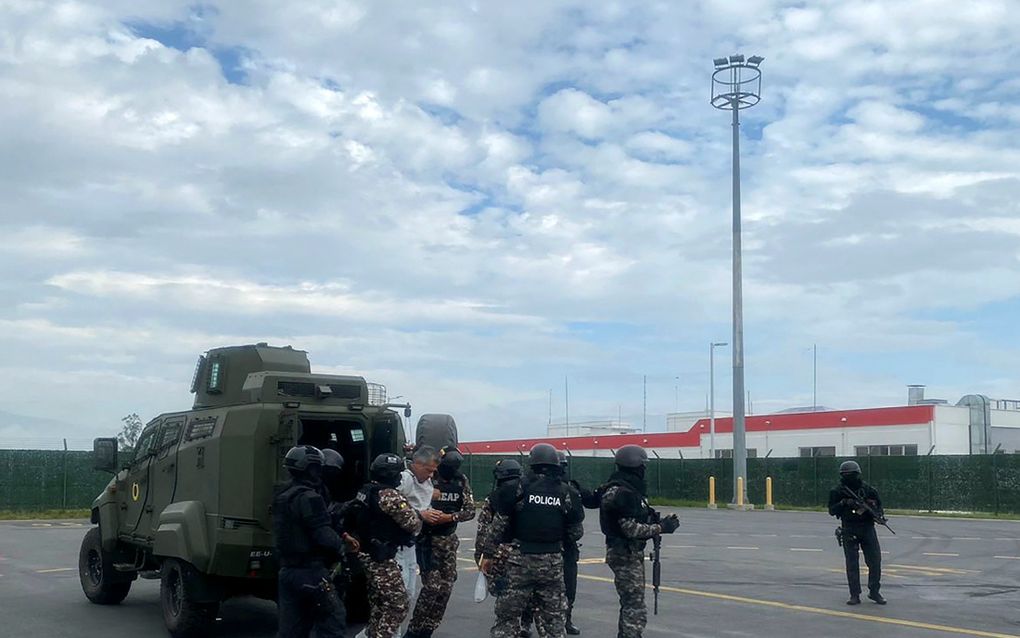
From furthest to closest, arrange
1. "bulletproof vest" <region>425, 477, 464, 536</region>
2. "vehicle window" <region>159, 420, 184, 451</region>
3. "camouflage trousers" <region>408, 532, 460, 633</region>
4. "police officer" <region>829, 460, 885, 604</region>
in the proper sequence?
"police officer" <region>829, 460, 885, 604</region>
"vehicle window" <region>159, 420, 184, 451</region>
"bulletproof vest" <region>425, 477, 464, 536</region>
"camouflage trousers" <region>408, 532, 460, 633</region>

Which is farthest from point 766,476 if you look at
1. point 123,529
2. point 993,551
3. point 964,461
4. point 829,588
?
point 123,529

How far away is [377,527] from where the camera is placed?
8.42 meters

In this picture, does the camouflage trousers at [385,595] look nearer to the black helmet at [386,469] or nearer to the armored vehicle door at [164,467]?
the black helmet at [386,469]

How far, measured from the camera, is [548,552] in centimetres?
838

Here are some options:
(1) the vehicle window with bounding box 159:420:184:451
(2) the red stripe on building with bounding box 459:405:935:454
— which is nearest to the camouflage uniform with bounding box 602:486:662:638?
(1) the vehicle window with bounding box 159:420:184:451

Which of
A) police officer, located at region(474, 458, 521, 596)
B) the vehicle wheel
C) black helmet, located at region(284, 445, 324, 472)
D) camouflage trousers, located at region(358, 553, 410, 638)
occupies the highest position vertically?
black helmet, located at region(284, 445, 324, 472)

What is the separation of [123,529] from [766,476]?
109ft

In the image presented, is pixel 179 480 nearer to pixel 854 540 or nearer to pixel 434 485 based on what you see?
pixel 434 485

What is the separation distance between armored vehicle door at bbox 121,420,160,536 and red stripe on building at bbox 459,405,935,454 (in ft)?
103

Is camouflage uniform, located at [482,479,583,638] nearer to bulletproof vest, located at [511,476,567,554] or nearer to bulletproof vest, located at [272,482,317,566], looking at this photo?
bulletproof vest, located at [511,476,567,554]

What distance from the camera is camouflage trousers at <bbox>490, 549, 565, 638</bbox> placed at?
8336mm

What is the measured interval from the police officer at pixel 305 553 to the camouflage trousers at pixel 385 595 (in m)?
0.46

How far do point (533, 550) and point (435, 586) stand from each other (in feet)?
5.20

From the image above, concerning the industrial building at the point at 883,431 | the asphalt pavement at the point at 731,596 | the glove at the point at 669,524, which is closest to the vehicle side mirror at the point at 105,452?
the asphalt pavement at the point at 731,596
